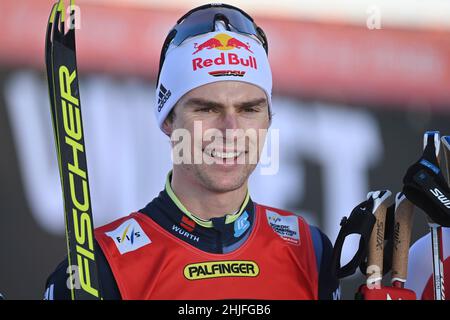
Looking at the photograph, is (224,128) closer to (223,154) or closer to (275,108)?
(223,154)

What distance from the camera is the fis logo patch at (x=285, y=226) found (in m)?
3.49

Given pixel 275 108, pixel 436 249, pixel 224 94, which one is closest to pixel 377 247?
pixel 436 249

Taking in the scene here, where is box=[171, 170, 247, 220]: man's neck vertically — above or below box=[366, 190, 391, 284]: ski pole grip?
above

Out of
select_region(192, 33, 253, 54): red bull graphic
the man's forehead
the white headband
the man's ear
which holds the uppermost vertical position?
select_region(192, 33, 253, 54): red bull graphic

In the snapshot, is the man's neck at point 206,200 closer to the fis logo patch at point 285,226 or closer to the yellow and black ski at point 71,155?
the fis logo patch at point 285,226

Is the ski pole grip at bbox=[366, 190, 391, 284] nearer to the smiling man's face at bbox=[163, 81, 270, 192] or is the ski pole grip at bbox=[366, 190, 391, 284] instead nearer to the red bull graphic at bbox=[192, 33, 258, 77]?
the smiling man's face at bbox=[163, 81, 270, 192]

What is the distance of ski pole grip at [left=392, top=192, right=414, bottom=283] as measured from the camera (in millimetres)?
3270

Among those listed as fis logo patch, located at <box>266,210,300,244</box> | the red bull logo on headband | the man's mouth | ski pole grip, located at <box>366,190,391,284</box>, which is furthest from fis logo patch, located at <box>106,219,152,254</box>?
ski pole grip, located at <box>366,190,391,284</box>

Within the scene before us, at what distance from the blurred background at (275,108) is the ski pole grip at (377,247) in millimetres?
1112

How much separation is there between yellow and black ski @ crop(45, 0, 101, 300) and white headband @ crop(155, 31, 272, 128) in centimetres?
34

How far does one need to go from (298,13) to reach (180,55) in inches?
58.6

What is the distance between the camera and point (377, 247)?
3.23 m

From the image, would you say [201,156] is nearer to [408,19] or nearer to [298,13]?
[298,13]
